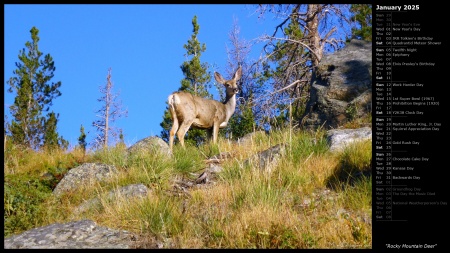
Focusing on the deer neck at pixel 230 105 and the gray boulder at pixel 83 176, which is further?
the deer neck at pixel 230 105

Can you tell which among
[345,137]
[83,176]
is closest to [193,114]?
[345,137]

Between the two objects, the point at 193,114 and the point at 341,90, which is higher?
the point at 341,90

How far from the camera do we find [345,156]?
37.3ft

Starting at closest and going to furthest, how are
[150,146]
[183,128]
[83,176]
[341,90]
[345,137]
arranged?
1. [83,176]
2. [345,137]
3. [150,146]
4. [341,90]
5. [183,128]

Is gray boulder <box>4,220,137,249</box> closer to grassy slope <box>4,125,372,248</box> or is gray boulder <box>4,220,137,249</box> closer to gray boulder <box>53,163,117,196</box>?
grassy slope <box>4,125,372,248</box>

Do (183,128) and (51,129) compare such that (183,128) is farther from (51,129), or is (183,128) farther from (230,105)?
(51,129)

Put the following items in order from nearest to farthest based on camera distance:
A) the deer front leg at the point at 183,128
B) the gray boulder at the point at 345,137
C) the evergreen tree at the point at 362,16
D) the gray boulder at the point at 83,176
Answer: the gray boulder at the point at 83,176 < the gray boulder at the point at 345,137 < the deer front leg at the point at 183,128 < the evergreen tree at the point at 362,16

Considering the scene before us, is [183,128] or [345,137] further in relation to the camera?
[183,128]

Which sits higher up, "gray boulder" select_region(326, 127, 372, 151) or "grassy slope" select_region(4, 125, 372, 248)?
"gray boulder" select_region(326, 127, 372, 151)

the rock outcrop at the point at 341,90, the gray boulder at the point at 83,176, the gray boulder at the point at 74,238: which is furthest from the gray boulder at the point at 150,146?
the gray boulder at the point at 74,238

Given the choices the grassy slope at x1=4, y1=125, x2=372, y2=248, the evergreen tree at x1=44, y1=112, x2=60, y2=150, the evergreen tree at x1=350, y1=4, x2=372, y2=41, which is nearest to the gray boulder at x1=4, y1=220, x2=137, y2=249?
the grassy slope at x1=4, y1=125, x2=372, y2=248

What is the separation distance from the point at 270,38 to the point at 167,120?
10.2 metres

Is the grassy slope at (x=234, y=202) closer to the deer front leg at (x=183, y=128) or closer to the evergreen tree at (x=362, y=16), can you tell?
the deer front leg at (x=183, y=128)

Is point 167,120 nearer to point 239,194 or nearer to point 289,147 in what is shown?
point 289,147
